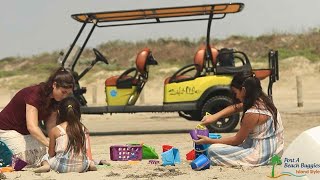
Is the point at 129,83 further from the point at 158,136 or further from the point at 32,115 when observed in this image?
the point at 32,115

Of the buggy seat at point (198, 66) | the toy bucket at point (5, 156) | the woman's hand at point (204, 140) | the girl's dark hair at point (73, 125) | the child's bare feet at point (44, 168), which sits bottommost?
the child's bare feet at point (44, 168)

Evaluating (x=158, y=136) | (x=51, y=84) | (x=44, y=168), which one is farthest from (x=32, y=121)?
(x=158, y=136)

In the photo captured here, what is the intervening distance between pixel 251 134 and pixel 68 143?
1875mm

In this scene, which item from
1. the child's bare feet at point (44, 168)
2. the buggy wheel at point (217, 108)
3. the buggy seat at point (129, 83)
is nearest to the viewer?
the child's bare feet at point (44, 168)

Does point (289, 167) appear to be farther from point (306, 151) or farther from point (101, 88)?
point (101, 88)

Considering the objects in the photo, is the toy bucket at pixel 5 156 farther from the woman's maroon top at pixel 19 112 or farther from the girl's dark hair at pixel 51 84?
the girl's dark hair at pixel 51 84

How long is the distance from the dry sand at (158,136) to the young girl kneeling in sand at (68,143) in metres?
0.12

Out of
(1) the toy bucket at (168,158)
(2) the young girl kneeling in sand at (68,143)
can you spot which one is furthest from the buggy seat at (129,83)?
(2) the young girl kneeling in sand at (68,143)

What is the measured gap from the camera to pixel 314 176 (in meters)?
4.77

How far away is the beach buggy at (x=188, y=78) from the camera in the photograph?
1244cm

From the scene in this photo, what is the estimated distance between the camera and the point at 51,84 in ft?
23.4

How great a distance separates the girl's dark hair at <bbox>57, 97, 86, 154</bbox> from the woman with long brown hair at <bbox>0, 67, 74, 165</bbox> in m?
0.19

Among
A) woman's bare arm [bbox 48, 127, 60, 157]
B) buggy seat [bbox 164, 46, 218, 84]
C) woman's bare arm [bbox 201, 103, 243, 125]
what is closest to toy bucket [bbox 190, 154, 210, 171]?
woman's bare arm [bbox 201, 103, 243, 125]

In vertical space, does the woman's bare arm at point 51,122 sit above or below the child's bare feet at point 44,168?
above
